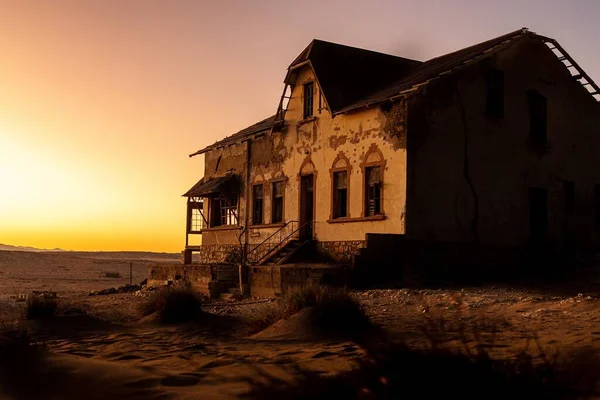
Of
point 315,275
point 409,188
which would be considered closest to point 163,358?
point 315,275

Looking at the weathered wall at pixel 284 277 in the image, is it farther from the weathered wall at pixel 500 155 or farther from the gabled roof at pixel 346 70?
the gabled roof at pixel 346 70

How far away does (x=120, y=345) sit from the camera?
10266 millimetres

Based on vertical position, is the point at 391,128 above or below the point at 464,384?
above

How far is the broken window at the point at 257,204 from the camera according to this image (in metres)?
26.4

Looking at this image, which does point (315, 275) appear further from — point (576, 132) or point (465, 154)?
point (576, 132)

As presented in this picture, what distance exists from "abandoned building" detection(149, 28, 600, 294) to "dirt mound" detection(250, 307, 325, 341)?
7284mm

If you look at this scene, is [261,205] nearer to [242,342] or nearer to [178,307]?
[178,307]

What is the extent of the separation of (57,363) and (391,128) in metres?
14.2

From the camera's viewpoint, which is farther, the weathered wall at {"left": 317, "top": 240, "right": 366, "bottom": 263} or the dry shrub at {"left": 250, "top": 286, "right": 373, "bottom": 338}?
the weathered wall at {"left": 317, "top": 240, "right": 366, "bottom": 263}

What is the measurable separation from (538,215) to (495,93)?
4501 millimetres

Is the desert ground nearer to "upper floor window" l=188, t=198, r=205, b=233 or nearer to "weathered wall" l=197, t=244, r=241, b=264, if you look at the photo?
"weathered wall" l=197, t=244, r=241, b=264

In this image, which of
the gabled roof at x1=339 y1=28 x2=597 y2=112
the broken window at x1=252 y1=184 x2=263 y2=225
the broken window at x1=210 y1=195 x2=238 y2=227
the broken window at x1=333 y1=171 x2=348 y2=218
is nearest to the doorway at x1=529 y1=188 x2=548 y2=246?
the gabled roof at x1=339 y1=28 x2=597 y2=112

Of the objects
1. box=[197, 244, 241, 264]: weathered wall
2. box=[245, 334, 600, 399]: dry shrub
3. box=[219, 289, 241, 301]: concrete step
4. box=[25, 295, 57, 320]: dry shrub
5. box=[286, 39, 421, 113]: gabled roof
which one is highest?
box=[286, 39, 421, 113]: gabled roof

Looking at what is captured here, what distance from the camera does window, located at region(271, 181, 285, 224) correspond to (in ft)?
82.9
